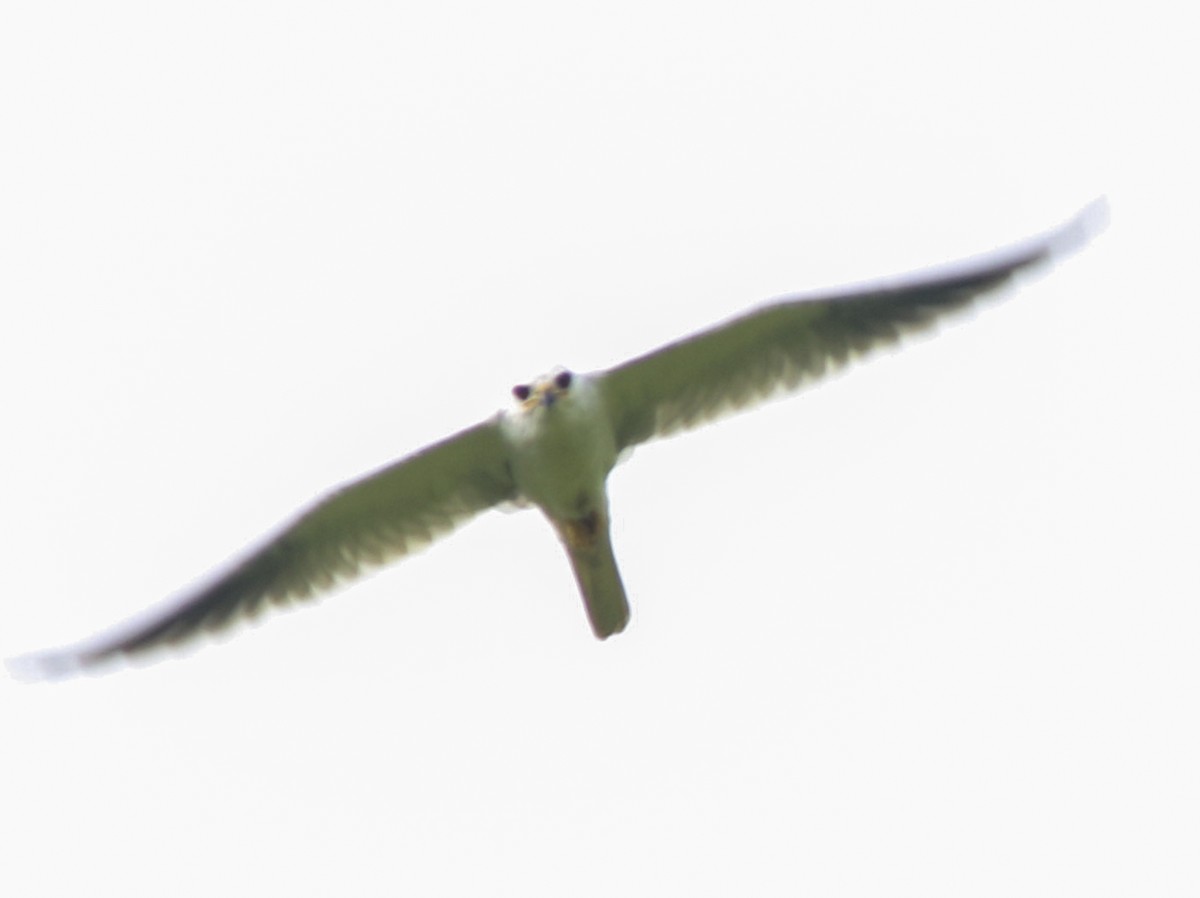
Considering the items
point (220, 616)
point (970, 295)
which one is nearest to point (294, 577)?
point (220, 616)

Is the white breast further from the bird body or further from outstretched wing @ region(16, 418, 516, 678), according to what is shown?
outstretched wing @ region(16, 418, 516, 678)

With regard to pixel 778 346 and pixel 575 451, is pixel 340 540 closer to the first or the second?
pixel 575 451

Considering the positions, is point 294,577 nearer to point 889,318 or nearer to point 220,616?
point 220,616

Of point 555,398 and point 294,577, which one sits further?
point 294,577

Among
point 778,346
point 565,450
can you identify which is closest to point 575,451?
point 565,450

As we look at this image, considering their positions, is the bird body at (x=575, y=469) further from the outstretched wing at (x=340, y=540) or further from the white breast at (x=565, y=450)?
the outstretched wing at (x=340, y=540)

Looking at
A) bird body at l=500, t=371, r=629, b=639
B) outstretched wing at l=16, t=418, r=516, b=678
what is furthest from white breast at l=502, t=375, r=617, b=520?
outstretched wing at l=16, t=418, r=516, b=678
